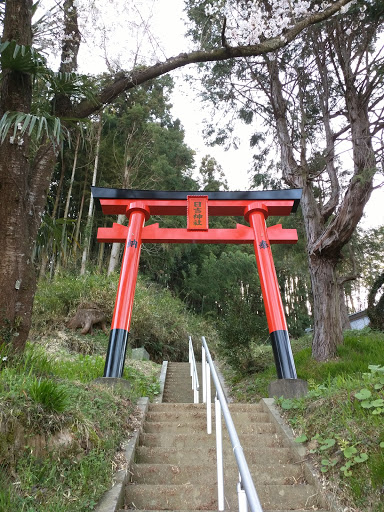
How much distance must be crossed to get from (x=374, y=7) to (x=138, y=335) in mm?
Result: 8526

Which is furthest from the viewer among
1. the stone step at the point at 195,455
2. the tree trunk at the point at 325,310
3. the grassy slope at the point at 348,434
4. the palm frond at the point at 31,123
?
the tree trunk at the point at 325,310

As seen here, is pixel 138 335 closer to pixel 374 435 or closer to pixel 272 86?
pixel 272 86

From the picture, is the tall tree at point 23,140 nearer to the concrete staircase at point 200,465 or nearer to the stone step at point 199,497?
the concrete staircase at point 200,465

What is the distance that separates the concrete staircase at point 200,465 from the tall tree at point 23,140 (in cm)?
166

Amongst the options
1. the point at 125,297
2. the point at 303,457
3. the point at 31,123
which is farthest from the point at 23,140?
the point at 303,457

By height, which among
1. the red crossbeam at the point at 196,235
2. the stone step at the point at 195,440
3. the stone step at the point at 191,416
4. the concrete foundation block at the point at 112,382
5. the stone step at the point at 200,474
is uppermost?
the red crossbeam at the point at 196,235

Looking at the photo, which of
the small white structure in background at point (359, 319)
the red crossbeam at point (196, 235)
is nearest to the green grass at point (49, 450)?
the red crossbeam at point (196, 235)

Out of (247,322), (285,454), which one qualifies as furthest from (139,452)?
(247,322)

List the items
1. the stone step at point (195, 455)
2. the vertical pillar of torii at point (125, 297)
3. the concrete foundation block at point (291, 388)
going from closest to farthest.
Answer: the stone step at point (195, 455)
the concrete foundation block at point (291, 388)
the vertical pillar of torii at point (125, 297)

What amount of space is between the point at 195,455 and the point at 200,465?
0.22 meters

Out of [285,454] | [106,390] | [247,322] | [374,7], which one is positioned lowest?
[285,454]

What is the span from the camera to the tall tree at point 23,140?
3625mm

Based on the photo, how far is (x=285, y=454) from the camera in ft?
10.8

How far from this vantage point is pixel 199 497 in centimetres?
264
